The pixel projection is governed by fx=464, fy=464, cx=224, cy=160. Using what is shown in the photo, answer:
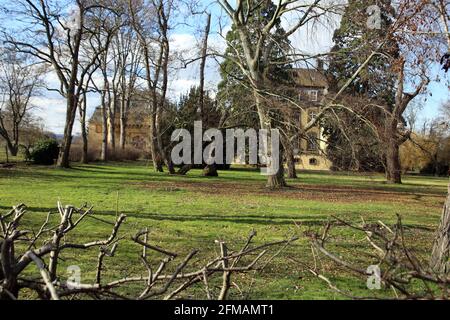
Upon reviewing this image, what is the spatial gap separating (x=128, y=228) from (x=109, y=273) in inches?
133

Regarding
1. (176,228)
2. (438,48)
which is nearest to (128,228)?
(176,228)

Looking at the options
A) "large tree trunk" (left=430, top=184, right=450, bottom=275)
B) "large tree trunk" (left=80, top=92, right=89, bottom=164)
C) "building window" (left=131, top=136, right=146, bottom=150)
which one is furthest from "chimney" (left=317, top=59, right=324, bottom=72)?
"building window" (left=131, top=136, right=146, bottom=150)

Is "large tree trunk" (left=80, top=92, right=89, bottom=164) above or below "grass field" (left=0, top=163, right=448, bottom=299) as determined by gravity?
above

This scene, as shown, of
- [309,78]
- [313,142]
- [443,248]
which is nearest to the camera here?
[443,248]

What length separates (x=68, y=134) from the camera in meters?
30.8

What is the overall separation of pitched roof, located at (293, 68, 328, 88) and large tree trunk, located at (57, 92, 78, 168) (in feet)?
51.0

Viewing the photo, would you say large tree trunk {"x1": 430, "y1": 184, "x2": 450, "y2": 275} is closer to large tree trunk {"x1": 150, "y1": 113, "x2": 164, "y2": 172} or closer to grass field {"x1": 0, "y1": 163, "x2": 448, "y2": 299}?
grass field {"x1": 0, "y1": 163, "x2": 448, "y2": 299}

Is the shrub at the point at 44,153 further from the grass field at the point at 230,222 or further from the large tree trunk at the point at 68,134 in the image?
the grass field at the point at 230,222

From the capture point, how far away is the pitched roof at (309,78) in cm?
2353

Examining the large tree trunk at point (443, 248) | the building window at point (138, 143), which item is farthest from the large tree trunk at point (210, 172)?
the large tree trunk at point (443, 248)

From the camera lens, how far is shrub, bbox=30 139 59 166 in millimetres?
31906

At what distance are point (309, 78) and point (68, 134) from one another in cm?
1644

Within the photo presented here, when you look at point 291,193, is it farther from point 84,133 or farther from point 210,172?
point 84,133

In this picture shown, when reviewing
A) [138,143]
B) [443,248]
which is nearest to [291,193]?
[443,248]
